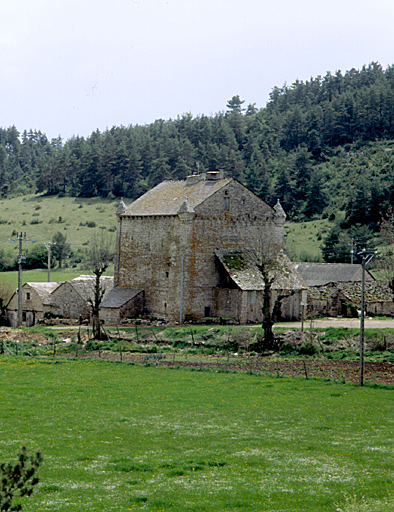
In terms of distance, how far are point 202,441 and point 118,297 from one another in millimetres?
43384

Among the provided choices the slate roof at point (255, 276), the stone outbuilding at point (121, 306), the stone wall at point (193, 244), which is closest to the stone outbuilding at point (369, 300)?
the slate roof at point (255, 276)

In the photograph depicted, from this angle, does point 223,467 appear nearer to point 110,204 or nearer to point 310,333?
point 310,333

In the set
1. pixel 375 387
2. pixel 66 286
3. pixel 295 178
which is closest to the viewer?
pixel 375 387

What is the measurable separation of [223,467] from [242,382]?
17.2m

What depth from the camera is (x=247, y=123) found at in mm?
194375

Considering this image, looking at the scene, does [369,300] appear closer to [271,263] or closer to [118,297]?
[271,263]

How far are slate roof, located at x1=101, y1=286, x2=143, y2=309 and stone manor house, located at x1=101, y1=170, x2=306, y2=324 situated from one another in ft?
0.31

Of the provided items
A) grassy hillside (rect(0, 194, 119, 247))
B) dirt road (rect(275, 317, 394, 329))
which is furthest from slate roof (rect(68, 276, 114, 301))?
grassy hillside (rect(0, 194, 119, 247))

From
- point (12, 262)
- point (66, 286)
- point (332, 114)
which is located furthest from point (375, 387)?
point (332, 114)

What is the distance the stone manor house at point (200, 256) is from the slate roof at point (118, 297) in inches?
3.7

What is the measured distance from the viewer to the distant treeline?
5315 inches

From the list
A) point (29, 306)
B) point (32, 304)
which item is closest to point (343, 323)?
point (32, 304)

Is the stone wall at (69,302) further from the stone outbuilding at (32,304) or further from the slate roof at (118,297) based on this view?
the slate roof at (118,297)

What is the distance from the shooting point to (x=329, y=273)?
265 feet
